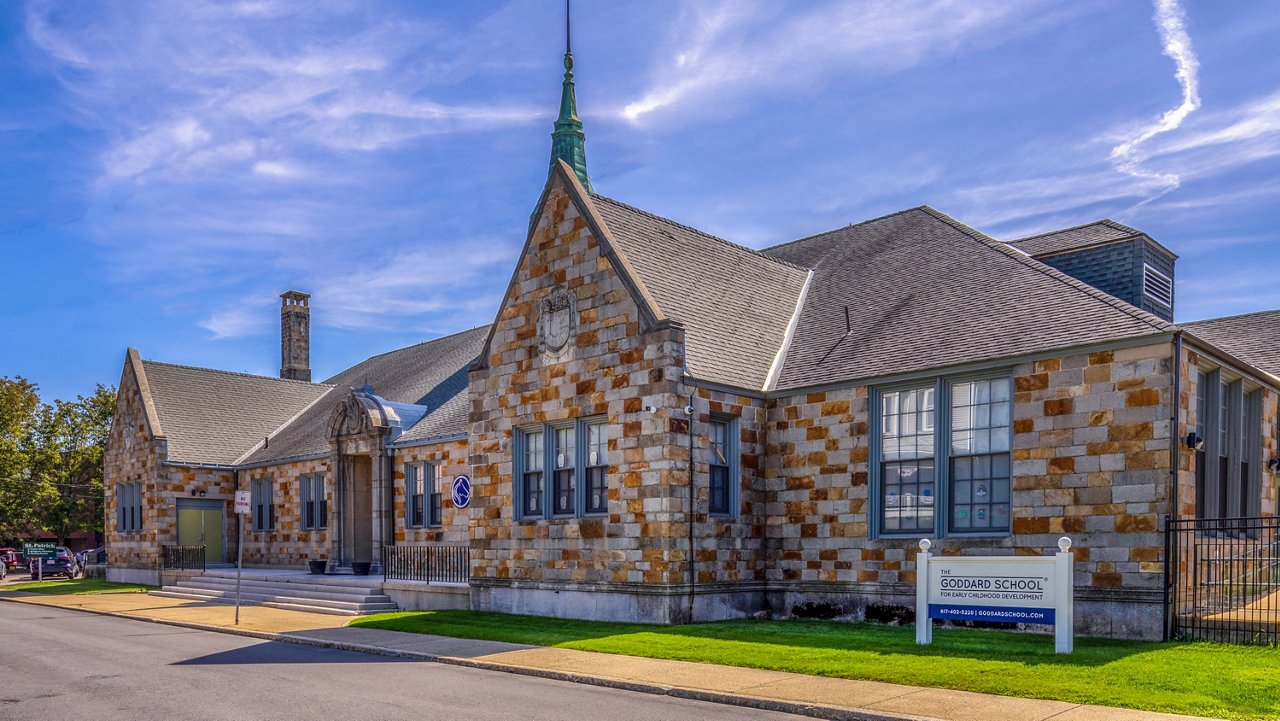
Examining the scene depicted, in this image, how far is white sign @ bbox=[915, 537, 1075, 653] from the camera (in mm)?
13820

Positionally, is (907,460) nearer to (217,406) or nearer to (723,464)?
(723,464)

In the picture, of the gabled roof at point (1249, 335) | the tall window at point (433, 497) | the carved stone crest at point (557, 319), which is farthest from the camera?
the tall window at point (433, 497)

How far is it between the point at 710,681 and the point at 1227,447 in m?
11.5

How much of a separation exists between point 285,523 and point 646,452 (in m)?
21.6

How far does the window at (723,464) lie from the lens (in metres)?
19.6

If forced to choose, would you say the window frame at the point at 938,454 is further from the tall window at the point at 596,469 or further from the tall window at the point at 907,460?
the tall window at the point at 596,469

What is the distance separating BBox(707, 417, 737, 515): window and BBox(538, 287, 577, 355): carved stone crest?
360 centimetres

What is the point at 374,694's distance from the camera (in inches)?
486

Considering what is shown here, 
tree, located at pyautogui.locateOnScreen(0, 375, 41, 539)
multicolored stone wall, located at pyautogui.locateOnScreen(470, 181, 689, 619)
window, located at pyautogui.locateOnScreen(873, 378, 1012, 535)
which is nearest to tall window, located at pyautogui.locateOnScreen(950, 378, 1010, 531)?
window, located at pyautogui.locateOnScreen(873, 378, 1012, 535)

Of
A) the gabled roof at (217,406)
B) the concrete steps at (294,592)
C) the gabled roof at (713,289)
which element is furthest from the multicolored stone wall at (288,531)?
the gabled roof at (713,289)

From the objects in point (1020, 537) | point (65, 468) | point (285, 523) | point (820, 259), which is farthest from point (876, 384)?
point (65, 468)

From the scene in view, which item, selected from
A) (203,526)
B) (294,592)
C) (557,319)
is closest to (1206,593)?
(557,319)

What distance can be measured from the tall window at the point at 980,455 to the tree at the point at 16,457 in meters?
47.7

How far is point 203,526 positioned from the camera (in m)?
38.3
